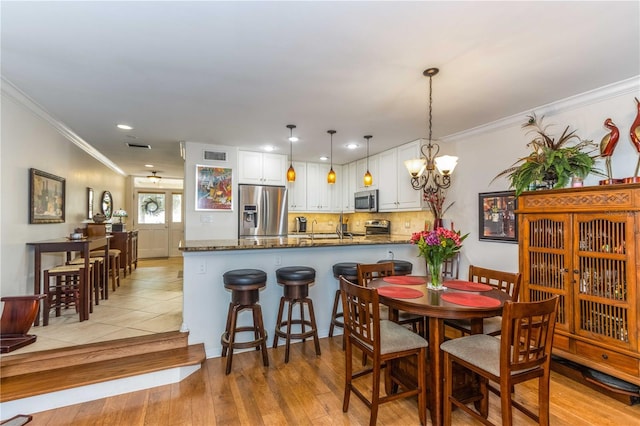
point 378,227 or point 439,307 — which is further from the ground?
point 378,227

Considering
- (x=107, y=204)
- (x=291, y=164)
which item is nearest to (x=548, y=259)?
(x=291, y=164)

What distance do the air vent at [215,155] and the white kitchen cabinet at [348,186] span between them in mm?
2461

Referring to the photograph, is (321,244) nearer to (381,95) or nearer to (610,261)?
(381,95)

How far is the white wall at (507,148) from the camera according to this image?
2732 mm

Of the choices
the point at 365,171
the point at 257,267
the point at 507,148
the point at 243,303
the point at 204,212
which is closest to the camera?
the point at 243,303

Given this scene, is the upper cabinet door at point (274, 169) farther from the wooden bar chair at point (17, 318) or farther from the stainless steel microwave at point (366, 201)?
the wooden bar chair at point (17, 318)

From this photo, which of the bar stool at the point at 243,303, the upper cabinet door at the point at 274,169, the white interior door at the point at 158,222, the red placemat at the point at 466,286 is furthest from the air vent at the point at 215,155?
the white interior door at the point at 158,222

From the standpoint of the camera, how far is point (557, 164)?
2766 millimetres

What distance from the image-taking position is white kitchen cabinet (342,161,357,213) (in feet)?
19.9

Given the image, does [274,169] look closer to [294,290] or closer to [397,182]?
[397,182]

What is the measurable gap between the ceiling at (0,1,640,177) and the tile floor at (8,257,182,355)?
89.1 inches

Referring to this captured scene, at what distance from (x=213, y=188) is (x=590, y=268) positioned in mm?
4595

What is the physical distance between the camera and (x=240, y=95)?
2.93 meters

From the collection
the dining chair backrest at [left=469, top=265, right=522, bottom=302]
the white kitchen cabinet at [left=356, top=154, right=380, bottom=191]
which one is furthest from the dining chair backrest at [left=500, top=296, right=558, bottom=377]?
the white kitchen cabinet at [left=356, top=154, right=380, bottom=191]
